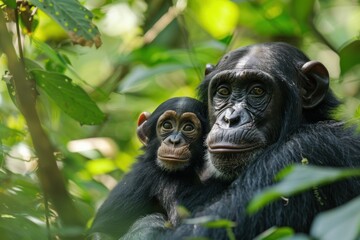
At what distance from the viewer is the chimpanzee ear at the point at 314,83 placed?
17.8 ft

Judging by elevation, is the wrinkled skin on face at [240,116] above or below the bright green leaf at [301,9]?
below

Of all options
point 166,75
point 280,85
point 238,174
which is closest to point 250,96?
point 280,85

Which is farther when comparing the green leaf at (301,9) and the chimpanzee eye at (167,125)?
the green leaf at (301,9)

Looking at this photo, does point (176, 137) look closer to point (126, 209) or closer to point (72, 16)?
point (126, 209)

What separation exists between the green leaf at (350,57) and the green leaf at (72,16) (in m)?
1.66

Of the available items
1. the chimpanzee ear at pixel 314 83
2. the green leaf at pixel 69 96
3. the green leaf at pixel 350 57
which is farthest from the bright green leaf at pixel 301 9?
the green leaf at pixel 69 96

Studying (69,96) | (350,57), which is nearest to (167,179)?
(69,96)

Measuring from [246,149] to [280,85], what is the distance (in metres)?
0.63

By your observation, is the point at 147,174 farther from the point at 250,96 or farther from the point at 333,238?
the point at 333,238

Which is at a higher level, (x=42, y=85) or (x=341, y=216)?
(x=341, y=216)

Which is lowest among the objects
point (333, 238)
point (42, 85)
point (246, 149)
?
point (246, 149)

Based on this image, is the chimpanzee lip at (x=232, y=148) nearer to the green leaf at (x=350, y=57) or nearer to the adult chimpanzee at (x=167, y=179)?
the adult chimpanzee at (x=167, y=179)

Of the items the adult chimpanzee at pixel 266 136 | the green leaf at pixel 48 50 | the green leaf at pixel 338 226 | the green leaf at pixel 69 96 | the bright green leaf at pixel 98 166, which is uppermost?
the green leaf at pixel 338 226

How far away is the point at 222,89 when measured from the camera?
5.45m
